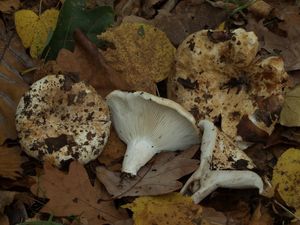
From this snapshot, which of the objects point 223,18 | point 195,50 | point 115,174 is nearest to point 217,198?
point 115,174

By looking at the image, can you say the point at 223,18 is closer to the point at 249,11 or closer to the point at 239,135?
the point at 249,11

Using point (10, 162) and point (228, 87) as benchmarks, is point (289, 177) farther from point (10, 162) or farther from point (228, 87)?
point (10, 162)

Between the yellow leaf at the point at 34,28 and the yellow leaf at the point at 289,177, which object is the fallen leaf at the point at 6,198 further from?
the yellow leaf at the point at 289,177

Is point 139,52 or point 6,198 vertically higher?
point 139,52

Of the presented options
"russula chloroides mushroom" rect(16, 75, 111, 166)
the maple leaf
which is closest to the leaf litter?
the maple leaf

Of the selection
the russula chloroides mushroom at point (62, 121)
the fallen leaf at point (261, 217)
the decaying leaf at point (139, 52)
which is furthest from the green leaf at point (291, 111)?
the russula chloroides mushroom at point (62, 121)

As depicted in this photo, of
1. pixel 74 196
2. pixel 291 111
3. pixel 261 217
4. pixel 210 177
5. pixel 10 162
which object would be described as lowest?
pixel 261 217

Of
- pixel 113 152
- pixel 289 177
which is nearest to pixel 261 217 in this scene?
pixel 289 177

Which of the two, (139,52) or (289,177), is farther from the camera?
(139,52)
